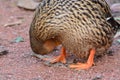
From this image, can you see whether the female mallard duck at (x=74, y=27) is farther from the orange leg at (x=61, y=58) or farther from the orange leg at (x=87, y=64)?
the orange leg at (x=61, y=58)

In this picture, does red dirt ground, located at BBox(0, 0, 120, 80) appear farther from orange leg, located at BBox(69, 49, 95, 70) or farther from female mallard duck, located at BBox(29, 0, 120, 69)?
female mallard duck, located at BBox(29, 0, 120, 69)

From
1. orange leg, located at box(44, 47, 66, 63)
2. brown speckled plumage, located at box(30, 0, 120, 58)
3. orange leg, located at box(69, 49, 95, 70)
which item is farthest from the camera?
orange leg, located at box(44, 47, 66, 63)

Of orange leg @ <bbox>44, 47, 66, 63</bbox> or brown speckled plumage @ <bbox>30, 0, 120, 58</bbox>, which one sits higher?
brown speckled plumage @ <bbox>30, 0, 120, 58</bbox>

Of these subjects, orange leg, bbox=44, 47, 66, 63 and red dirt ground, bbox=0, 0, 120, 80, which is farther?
orange leg, bbox=44, 47, 66, 63

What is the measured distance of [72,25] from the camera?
18.0ft

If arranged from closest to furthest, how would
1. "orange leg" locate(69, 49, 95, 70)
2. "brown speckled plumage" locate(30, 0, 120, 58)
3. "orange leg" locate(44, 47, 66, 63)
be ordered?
"brown speckled plumage" locate(30, 0, 120, 58)
"orange leg" locate(69, 49, 95, 70)
"orange leg" locate(44, 47, 66, 63)

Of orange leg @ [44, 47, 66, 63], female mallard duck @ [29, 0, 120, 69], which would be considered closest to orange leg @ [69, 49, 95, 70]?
female mallard duck @ [29, 0, 120, 69]

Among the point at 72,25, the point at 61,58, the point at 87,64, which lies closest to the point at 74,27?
the point at 72,25

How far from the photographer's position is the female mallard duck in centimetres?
548

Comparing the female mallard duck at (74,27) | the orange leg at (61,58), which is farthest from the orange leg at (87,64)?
the orange leg at (61,58)

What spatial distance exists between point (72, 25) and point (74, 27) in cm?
4

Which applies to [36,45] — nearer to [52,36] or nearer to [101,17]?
[52,36]

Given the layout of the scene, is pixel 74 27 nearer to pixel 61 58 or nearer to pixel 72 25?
pixel 72 25

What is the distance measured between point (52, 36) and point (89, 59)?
0.65 meters
